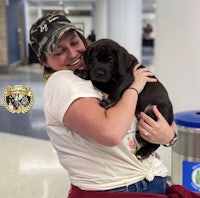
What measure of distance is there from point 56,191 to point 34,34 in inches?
76.8

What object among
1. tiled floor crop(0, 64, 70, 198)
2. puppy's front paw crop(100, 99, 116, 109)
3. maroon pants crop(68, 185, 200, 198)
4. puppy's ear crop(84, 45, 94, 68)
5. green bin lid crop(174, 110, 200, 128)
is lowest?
tiled floor crop(0, 64, 70, 198)

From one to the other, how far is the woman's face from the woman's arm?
287mm

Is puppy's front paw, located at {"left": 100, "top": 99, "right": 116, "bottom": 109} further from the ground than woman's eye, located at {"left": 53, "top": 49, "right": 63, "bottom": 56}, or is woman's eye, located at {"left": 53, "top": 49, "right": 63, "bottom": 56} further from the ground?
woman's eye, located at {"left": 53, "top": 49, "right": 63, "bottom": 56}

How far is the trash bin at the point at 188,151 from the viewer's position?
2.51 metres

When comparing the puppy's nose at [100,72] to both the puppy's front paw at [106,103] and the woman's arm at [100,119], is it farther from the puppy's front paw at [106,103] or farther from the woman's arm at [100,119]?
the woman's arm at [100,119]

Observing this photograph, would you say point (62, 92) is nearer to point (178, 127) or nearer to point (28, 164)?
point (178, 127)

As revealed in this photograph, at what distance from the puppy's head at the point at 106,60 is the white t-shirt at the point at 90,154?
16cm

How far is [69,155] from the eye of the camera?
1.29m

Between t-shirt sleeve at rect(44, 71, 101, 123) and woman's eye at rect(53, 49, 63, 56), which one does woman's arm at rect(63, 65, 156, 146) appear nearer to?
t-shirt sleeve at rect(44, 71, 101, 123)

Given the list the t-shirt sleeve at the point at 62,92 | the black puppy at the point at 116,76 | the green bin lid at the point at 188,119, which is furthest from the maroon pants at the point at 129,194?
the green bin lid at the point at 188,119

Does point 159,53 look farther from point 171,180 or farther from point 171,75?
point 171,180

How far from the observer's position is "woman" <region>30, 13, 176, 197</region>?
1.12m

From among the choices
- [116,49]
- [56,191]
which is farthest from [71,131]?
[56,191]

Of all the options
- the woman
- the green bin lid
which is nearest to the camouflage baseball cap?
the woman
